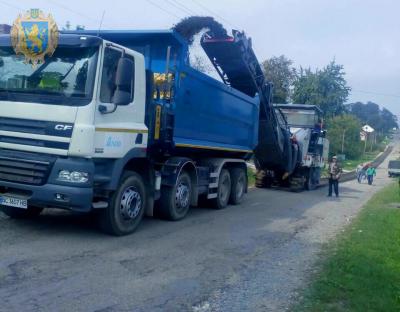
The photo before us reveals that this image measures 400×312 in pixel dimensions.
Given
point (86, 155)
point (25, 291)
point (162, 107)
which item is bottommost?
point (25, 291)

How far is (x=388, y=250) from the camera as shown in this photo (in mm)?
8023

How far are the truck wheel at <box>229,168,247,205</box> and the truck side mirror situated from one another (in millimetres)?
6002

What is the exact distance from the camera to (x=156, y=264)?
6426mm

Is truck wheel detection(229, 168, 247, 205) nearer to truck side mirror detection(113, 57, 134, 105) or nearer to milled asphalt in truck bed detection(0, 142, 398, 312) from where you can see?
milled asphalt in truck bed detection(0, 142, 398, 312)

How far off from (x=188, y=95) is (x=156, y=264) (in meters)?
3.88

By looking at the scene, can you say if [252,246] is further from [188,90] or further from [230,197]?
[230,197]

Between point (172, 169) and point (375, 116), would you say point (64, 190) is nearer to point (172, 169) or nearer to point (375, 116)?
point (172, 169)

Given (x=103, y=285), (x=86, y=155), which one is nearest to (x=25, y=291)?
(x=103, y=285)

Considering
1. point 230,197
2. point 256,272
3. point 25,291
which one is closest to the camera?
point 25,291

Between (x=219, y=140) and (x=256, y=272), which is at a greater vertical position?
(x=219, y=140)

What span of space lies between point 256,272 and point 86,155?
2.69m

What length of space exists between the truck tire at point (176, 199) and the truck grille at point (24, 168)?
9.20ft

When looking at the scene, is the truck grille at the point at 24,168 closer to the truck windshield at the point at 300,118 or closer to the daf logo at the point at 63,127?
the daf logo at the point at 63,127

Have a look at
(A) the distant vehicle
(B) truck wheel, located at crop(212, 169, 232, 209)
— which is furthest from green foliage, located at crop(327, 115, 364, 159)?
(B) truck wheel, located at crop(212, 169, 232, 209)
